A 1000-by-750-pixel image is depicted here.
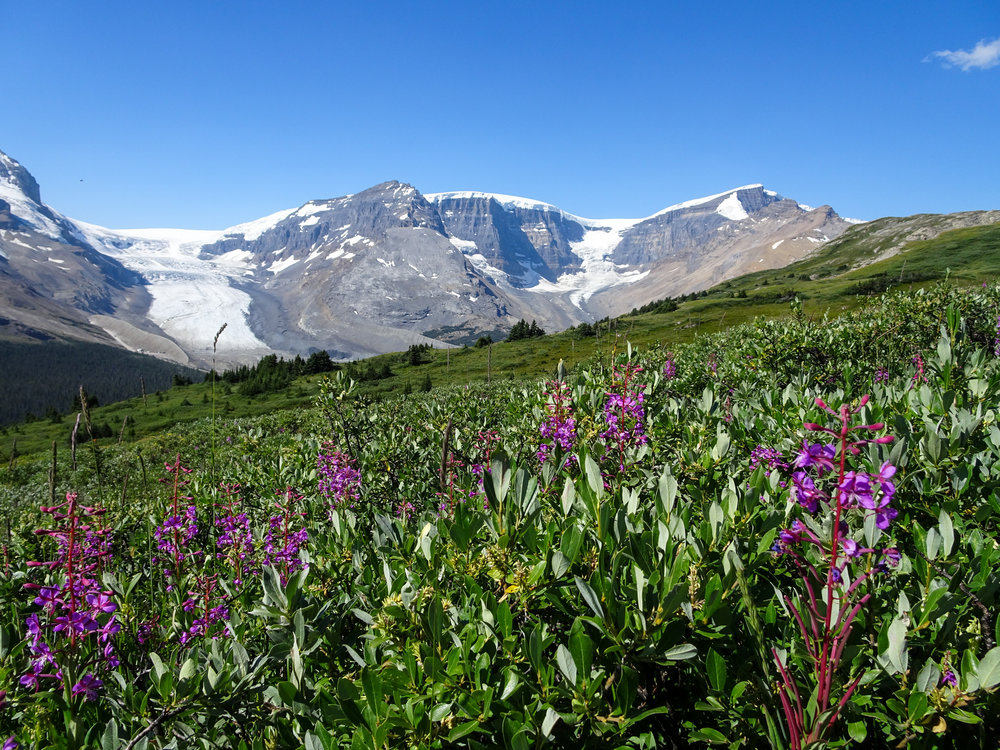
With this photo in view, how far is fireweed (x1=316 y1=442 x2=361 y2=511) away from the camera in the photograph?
7.00 m

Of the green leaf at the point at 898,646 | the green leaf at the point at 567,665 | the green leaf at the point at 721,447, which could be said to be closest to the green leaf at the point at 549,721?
the green leaf at the point at 567,665

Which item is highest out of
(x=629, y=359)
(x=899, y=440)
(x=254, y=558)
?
(x=629, y=359)

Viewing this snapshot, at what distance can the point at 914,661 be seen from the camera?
2.32 metres

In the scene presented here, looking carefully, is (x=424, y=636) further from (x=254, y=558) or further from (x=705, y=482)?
(x=254, y=558)

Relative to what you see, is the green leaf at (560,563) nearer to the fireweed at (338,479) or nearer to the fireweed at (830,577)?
the fireweed at (830,577)

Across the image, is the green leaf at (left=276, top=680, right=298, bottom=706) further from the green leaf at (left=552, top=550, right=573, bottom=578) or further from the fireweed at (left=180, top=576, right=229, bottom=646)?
the fireweed at (left=180, top=576, right=229, bottom=646)

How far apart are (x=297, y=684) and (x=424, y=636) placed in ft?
2.16

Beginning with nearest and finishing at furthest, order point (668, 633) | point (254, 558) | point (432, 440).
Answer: point (668, 633), point (254, 558), point (432, 440)

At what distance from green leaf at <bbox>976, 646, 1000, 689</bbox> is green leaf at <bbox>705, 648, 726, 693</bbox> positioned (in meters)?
0.90

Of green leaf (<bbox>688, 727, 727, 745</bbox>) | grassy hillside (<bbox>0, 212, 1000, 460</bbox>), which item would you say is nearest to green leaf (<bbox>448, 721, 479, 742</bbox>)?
green leaf (<bbox>688, 727, 727, 745</bbox>)

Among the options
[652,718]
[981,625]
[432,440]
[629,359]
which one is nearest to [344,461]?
[432,440]

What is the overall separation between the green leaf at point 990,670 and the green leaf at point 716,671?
904mm

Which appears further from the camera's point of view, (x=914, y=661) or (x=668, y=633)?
(x=914, y=661)

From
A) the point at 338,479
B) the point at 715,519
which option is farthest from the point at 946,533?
the point at 338,479
